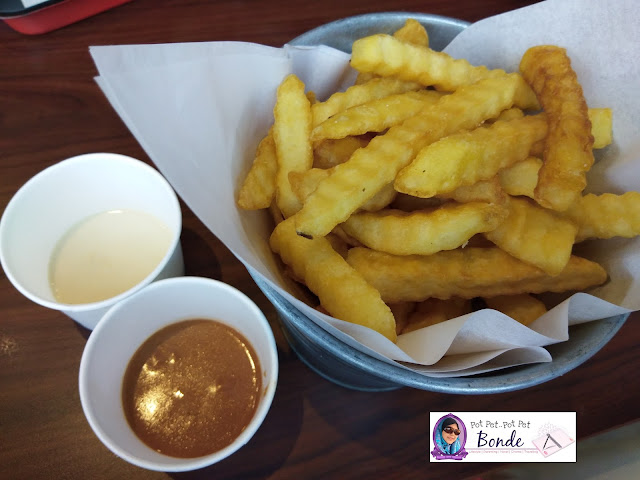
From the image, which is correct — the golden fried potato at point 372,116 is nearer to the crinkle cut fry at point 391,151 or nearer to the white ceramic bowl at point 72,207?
the crinkle cut fry at point 391,151

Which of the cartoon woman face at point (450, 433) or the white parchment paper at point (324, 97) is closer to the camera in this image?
the white parchment paper at point (324, 97)

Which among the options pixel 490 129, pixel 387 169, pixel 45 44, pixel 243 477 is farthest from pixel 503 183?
pixel 45 44

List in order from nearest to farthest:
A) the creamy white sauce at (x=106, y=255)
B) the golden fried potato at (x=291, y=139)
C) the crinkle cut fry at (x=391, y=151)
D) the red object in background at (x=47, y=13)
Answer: the crinkle cut fry at (x=391, y=151)
the golden fried potato at (x=291, y=139)
the creamy white sauce at (x=106, y=255)
the red object in background at (x=47, y=13)

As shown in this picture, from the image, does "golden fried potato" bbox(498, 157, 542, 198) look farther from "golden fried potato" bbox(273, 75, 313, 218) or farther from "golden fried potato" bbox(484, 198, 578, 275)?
"golden fried potato" bbox(273, 75, 313, 218)

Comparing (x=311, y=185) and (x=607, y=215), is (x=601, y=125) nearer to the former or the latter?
(x=607, y=215)

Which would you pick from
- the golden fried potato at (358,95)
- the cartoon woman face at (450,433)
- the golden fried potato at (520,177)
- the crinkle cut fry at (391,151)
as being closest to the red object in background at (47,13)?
the golden fried potato at (358,95)

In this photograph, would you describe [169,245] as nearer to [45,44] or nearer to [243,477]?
[243,477]
